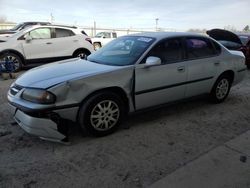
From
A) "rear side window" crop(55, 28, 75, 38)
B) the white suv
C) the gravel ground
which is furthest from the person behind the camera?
"rear side window" crop(55, 28, 75, 38)

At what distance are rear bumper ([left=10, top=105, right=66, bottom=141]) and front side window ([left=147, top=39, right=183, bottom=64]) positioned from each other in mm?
1843

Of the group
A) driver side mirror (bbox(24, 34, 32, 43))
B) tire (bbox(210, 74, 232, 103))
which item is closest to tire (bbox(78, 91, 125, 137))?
tire (bbox(210, 74, 232, 103))

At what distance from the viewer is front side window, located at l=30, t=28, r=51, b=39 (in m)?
9.06

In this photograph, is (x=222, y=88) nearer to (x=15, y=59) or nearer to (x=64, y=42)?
(x=64, y=42)

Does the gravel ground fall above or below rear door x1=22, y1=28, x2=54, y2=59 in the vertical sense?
below

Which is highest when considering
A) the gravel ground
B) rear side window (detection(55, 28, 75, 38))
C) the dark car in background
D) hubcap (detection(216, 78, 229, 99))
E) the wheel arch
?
rear side window (detection(55, 28, 75, 38))

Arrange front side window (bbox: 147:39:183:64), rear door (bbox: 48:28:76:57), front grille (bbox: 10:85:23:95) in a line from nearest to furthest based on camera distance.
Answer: front grille (bbox: 10:85:23:95) → front side window (bbox: 147:39:183:64) → rear door (bbox: 48:28:76:57)

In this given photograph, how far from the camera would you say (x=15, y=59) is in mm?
8609

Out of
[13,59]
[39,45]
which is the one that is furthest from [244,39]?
[13,59]

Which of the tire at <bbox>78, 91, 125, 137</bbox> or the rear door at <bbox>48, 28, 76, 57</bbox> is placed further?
the rear door at <bbox>48, 28, 76, 57</bbox>

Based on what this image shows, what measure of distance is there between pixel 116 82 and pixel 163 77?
2.90ft

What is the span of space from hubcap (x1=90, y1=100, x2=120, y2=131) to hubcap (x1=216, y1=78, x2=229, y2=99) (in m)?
2.51

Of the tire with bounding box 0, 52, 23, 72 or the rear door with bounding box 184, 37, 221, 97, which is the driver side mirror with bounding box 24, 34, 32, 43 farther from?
the rear door with bounding box 184, 37, 221, 97

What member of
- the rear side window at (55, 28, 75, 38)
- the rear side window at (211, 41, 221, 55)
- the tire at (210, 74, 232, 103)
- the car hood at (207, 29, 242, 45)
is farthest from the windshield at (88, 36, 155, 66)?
the car hood at (207, 29, 242, 45)
